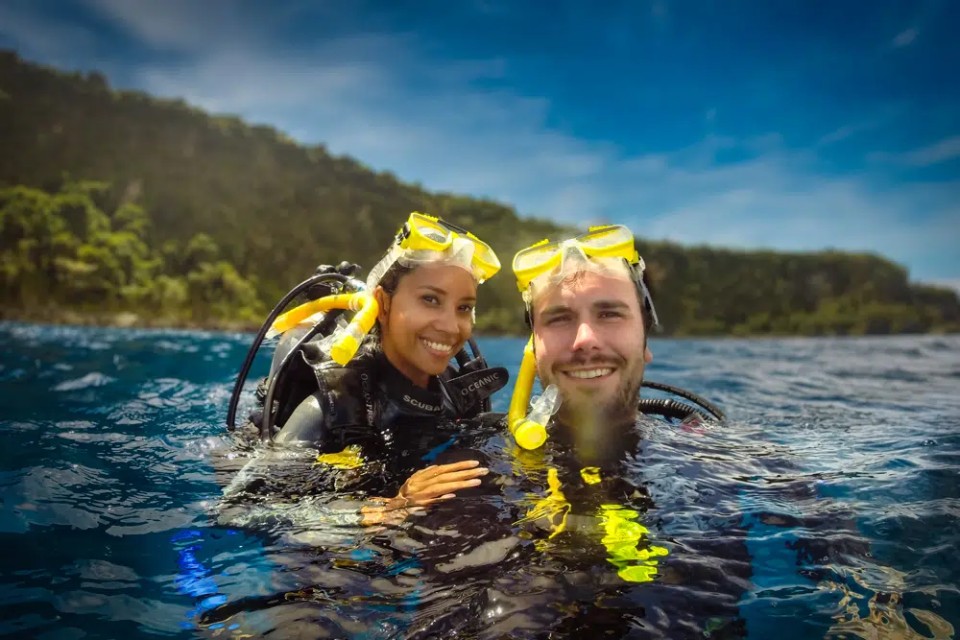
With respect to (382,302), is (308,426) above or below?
below

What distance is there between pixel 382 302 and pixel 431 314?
0.46m

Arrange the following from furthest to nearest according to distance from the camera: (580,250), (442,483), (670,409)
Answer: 1. (670,409)
2. (580,250)
3. (442,483)

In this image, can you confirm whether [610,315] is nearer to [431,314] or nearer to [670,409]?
[431,314]

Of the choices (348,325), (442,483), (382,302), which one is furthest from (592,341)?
(382,302)

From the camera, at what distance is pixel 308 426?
3262 mm

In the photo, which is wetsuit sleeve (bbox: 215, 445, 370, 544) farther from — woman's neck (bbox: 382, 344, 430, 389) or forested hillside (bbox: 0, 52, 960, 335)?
forested hillside (bbox: 0, 52, 960, 335)

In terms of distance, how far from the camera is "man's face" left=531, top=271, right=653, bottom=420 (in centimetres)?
273

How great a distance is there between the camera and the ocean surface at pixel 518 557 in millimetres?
1901

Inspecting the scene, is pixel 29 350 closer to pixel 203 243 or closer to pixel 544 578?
pixel 544 578

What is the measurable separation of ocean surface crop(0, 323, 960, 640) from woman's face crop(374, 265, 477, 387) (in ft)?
2.37

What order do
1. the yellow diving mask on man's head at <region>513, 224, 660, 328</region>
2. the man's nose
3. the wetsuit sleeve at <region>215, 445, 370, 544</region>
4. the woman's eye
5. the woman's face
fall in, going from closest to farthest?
the wetsuit sleeve at <region>215, 445, 370, 544</region> < the man's nose < the woman's eye < the yellow diving mask on man's head at <region>513, 224, 660, 328</region> < the woman's face

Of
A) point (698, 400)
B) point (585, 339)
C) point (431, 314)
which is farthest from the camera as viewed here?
point (698, 400)

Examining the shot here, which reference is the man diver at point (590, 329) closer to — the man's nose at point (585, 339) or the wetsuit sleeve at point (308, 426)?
the man's nose at point (585, 339)

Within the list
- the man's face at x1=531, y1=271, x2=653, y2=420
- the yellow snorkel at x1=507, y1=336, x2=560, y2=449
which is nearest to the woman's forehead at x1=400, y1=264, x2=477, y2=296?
the yellow snorkel at x1=507, y1=336, x2=560, y2=449
